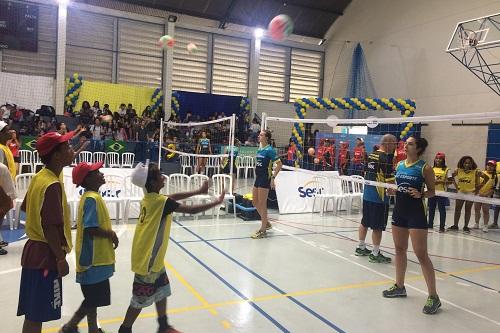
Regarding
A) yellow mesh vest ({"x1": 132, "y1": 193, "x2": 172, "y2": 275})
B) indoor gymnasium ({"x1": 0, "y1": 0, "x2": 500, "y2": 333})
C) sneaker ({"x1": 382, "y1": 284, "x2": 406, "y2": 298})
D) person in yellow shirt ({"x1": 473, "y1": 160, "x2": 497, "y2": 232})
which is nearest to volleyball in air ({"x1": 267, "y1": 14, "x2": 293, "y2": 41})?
indoor gymnasium ({"x1": 0, "y1": 0, "x2": 500, "y2": 333})

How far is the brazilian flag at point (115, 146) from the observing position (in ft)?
50.4

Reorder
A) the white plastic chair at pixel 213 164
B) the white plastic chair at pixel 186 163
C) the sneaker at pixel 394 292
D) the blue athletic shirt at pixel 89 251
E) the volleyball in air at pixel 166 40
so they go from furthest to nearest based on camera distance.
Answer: the white plastic chair at pixel 213 164
the white plastic chair at pixel 186 163
the volleyball in air at pixel 166 40
the sneaker at pixel 394 292
the blue athletic shirt at pixel 89 251

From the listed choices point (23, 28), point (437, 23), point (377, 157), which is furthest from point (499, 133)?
point (23, 28)

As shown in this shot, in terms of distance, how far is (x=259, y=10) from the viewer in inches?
794

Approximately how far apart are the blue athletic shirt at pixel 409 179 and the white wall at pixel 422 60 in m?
12.4

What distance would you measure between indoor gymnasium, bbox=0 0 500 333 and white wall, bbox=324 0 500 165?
3.1 inches

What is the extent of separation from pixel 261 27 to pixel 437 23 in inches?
311

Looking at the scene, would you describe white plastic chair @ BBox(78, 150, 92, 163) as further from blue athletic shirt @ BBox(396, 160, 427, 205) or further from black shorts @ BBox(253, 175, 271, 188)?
blue athletic shirt @ BBox(396, 160, 427, 205)

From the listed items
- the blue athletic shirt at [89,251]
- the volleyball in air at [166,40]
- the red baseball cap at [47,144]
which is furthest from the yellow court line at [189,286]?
the volleyball in air at [166,40]

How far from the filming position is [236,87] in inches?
849

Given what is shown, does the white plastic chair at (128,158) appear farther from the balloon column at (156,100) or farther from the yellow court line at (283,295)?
the yellow court line at (283,295)

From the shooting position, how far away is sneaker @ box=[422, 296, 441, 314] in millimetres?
4426

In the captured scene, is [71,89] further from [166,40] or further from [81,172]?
[81,172]

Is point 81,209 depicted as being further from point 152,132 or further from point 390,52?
point 390,52
